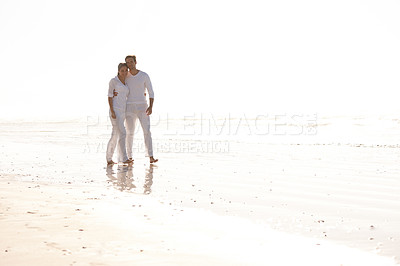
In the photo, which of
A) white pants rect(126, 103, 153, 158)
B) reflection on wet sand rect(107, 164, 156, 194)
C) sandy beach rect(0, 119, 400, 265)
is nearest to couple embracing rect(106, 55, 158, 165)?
white pants rect(126, 103, 153, 158)

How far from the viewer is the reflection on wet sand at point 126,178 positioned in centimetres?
595

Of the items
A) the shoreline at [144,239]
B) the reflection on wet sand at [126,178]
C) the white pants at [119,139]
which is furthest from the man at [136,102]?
the shoreline at [144,239]

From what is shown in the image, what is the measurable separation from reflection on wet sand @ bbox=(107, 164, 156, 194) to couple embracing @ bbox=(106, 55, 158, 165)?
489mm

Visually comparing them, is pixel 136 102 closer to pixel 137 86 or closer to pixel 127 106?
pixel 127 106

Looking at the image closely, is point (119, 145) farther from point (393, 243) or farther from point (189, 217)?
point (393, 243)

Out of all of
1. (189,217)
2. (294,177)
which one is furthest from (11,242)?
(294,177)

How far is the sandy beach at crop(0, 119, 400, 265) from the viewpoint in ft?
9.98

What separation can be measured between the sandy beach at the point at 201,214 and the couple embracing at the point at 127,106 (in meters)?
0.63

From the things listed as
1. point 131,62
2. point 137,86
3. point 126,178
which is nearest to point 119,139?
point 137,86

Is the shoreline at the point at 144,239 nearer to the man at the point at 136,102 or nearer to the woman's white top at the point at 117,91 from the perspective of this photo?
the woman's white top at the point at 117,91

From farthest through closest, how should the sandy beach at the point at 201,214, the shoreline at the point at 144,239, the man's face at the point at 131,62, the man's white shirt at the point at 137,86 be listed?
the man's white shirt at the point at 137,86 < the man's face at the point at 131,62 < the sandy beach at the point at 201,214 < the shoreline at the point at 144,239

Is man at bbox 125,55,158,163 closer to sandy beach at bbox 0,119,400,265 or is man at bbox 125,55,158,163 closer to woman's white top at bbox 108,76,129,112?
woman's white top at bbox 108,76,129,112

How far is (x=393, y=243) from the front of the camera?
344 centimetres

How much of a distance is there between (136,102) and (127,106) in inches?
8.2
